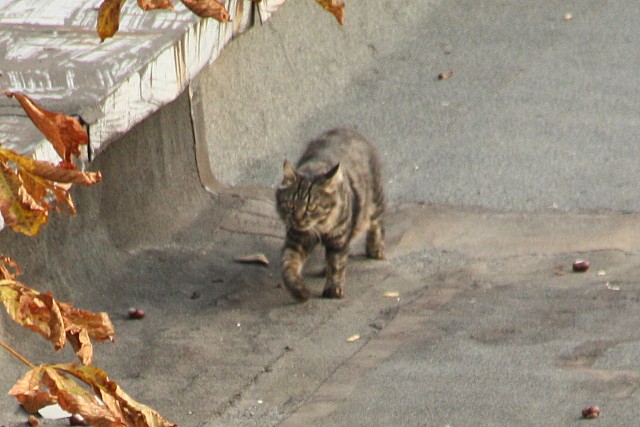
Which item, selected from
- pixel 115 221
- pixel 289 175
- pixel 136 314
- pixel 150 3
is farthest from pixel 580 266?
pixel 150 3

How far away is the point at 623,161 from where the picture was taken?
8.16 metres

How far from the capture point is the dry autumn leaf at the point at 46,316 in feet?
7.31

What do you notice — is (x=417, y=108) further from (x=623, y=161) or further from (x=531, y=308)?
(x=531, y=308)

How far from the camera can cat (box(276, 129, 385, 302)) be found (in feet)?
22.2

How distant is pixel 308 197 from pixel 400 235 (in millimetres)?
979

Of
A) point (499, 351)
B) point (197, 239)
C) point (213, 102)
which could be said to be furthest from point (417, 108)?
point (499, 351)

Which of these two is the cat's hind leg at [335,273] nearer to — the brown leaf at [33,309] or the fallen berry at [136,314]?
the fallen berry at [136,314]

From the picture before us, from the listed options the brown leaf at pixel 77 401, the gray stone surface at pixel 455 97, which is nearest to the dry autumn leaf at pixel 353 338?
the gray stone surface at pixel 455 97

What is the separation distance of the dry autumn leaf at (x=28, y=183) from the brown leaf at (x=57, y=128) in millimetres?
64

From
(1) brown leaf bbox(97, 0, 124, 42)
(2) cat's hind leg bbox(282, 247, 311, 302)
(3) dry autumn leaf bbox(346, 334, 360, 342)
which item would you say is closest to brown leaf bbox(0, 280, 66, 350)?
(1) brown leaf bbox(97, 0, 124, 42)

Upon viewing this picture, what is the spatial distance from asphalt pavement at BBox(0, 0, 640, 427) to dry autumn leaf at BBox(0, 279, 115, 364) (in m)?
2.83

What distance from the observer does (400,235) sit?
755 centimetres

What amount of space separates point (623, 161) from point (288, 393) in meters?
3.55

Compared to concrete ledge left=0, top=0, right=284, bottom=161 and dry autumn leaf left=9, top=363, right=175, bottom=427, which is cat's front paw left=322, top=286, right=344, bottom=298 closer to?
concrete ledge left=0, top=0, right=284, bottom=161
